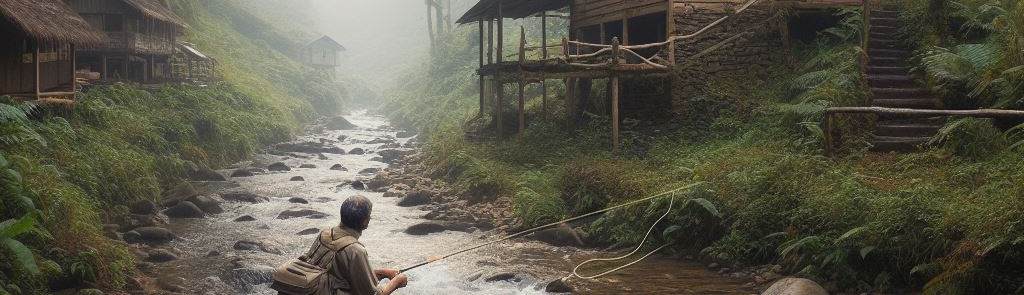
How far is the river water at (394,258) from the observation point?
1105 centimetres

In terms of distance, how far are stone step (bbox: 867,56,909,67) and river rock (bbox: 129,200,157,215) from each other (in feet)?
46.1

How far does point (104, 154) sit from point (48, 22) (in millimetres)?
3851

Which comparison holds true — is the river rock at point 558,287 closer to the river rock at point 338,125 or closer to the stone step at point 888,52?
the stone step at point 888,52

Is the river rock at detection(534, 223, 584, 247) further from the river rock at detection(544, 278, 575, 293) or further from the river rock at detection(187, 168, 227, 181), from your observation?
the river rock at detection(187, 168, 227, 181)

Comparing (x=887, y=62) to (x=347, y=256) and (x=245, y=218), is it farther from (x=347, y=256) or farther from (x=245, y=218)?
(x=347, y=256)

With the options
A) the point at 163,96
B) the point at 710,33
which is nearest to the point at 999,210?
the point at 710,33

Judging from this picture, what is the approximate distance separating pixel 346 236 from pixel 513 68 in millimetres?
16322

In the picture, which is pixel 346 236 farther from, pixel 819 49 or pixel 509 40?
pixel 509 40

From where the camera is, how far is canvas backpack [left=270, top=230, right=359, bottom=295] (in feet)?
16.2

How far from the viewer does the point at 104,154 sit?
1702 cm

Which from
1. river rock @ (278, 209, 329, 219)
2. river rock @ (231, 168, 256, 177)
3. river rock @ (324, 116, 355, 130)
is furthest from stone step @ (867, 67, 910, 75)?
river rock @ (324, 116, 355, 130)

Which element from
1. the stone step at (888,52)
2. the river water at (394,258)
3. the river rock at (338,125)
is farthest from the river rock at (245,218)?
the river rock at (338,125)

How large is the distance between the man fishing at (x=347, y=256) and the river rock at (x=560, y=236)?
867 centimetres

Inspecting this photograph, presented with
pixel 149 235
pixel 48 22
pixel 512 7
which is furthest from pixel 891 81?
pixel 48 22
